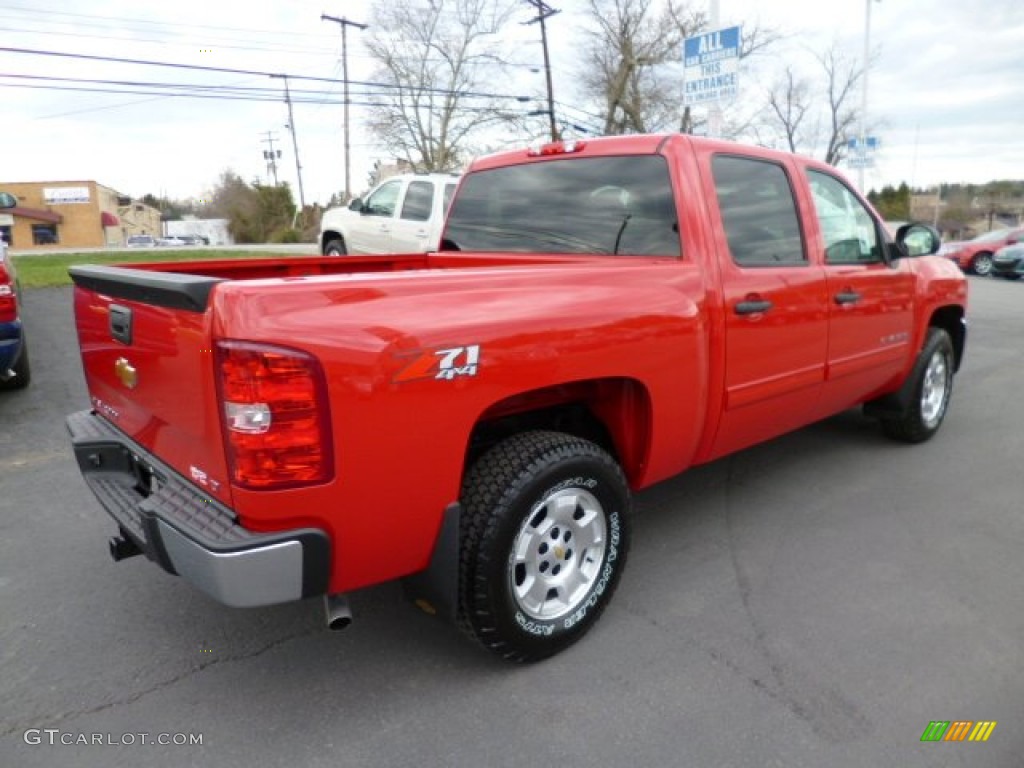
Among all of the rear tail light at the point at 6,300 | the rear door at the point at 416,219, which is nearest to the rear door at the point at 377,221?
the rear door at the point at 416,219

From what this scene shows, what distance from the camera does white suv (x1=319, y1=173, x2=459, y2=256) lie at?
11.1 meters

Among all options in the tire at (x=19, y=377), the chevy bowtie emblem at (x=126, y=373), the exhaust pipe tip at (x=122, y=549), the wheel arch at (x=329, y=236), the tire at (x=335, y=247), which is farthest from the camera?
the tire at (x=335, y=247)

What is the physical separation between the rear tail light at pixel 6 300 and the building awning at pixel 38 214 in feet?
204

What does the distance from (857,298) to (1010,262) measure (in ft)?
65.4

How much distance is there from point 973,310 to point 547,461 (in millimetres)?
12889

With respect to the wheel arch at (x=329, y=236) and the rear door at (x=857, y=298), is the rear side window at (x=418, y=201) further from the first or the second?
the rear door at (x=857, y=298)

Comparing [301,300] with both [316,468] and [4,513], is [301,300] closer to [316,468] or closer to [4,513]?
[316,468]

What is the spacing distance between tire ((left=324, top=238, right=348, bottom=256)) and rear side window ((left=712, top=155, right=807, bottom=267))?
10.4m

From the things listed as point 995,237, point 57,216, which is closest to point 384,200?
point 995,237

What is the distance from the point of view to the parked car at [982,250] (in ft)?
69.2

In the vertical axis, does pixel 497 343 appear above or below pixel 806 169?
below

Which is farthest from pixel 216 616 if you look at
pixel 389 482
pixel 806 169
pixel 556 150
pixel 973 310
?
pixel 973 310

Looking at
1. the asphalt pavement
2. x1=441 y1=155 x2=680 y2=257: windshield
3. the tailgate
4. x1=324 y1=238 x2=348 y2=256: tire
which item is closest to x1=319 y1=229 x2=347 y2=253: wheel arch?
x1=324 y1=238 x2=348 y2=256: tire

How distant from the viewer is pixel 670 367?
2.87 metres
